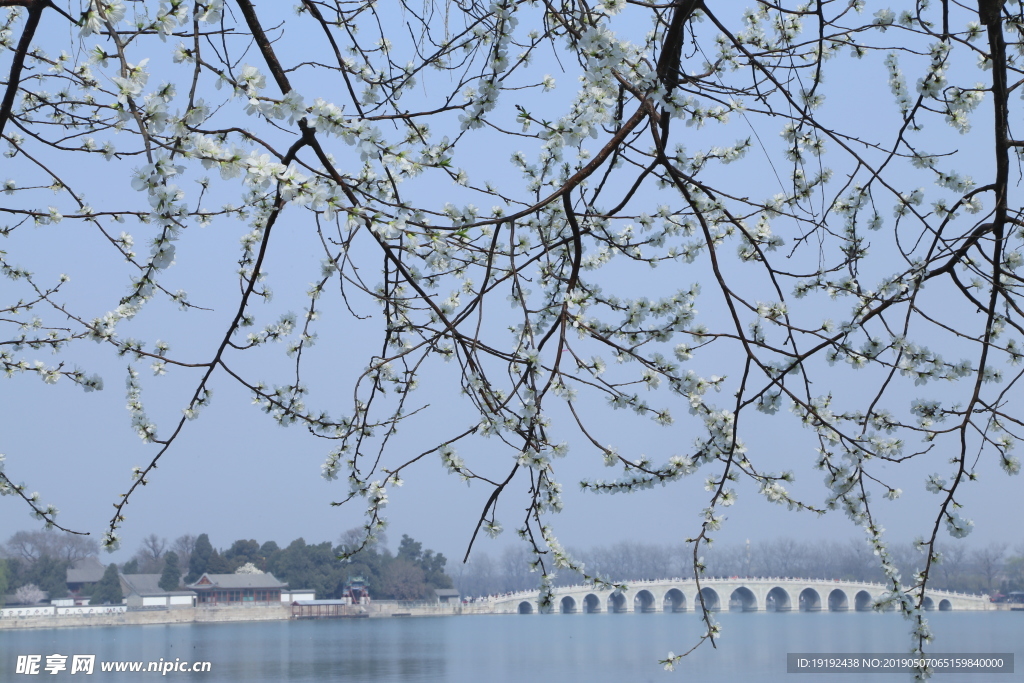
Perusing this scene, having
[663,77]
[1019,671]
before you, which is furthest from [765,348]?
[1019,671]

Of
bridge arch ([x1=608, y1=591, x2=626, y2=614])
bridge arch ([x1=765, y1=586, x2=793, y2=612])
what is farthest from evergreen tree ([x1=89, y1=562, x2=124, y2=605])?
bridge arch ([x1=765, y1=586, x2=793, y2=612])

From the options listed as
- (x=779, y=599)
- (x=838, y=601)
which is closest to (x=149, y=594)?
(x=779, y=599)

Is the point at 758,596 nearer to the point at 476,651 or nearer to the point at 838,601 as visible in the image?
the point at 838,601

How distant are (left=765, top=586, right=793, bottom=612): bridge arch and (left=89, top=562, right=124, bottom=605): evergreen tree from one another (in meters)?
39.6

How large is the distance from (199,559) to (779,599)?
37945mm

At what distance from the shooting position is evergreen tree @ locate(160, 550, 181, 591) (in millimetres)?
54781

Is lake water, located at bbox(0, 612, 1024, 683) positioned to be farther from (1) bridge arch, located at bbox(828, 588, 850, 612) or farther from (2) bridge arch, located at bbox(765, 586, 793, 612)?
(1) bridge arch, located at bbox(828, 588, 850, 612)

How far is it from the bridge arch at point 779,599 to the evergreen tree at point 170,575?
3621cm

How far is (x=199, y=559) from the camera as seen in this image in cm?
5597

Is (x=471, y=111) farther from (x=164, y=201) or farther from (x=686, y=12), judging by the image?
(x=164, y=201)

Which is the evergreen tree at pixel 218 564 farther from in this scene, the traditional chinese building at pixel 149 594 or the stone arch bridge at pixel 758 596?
the stone arch bridge at pixel 758 596

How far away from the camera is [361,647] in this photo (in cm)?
3397

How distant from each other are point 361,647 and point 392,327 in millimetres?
33602

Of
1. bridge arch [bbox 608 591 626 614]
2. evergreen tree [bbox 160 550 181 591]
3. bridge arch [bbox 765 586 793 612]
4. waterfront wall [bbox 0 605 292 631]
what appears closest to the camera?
waterfront wall [bbox 0 605 292 631]
